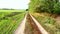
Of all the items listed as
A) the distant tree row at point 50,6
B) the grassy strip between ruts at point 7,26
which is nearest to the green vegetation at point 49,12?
the distant tree row at point 50,6

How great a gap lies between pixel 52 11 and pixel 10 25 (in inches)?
58.2

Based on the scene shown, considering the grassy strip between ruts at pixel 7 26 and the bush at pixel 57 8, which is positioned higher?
the bush at pixel 57 8

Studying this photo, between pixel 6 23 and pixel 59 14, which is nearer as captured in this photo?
pixel 59 14

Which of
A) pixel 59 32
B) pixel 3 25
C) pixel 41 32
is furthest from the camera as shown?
pixel 3 25

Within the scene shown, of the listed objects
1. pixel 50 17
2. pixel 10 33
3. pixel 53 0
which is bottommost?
pixel 10 33

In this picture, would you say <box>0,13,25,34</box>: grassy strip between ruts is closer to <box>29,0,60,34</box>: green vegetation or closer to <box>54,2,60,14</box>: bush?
<box>29,0,60,34</box>: green vegetation

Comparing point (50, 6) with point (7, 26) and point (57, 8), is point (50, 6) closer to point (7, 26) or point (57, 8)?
point (57, 8)

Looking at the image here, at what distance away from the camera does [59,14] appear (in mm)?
4664

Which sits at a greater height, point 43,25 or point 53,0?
point 53,0

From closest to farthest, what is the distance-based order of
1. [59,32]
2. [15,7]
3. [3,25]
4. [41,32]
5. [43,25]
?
[59,32] → [41,32] → [43,25] → [3,25] → [15,7]

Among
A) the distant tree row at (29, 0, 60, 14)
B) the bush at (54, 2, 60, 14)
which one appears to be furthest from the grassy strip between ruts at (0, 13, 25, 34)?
the bush at (54, 2, 60, 14)

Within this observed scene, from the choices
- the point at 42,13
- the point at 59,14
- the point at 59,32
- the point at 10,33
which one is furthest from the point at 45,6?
the point at 59,32

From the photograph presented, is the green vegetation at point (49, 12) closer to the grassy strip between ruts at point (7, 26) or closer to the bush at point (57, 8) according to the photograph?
the bush at point (57, 8)

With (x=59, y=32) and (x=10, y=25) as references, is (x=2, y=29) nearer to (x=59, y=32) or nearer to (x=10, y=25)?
(x=10, y=25)
